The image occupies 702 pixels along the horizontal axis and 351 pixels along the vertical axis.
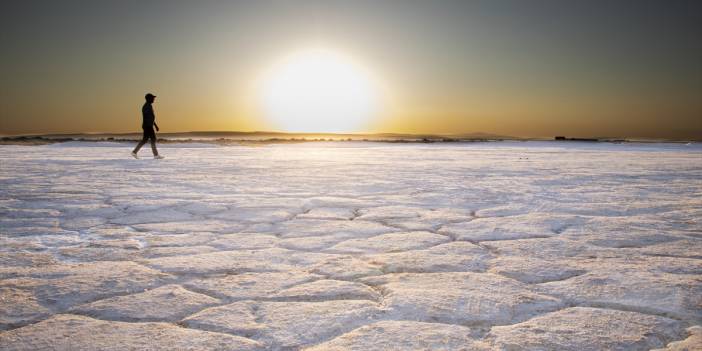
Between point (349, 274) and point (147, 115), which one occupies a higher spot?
point (147, 115)

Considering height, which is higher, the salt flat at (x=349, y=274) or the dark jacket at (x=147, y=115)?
the dark jacket at (x=147, y=115)

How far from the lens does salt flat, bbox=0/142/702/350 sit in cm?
146

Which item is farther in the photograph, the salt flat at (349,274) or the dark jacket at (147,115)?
the dark jacket at (147,115)

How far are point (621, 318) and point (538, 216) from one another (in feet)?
6.59

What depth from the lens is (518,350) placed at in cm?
135

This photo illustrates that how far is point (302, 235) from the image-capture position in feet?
9.48

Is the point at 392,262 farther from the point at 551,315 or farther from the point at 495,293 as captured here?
the point at 551,315

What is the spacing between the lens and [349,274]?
2.06 meters

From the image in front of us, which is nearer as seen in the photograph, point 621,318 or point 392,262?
point 621,318

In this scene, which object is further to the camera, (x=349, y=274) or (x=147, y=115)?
(x=147, y=115)

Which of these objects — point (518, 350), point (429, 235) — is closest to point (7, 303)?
point (518, 350)

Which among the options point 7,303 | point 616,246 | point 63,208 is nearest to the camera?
point 7,303

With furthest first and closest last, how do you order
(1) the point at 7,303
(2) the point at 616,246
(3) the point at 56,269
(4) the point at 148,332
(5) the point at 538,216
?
(5) the point at 538,216 < (2) the point at 616,246 < (3) the point at 56,269 < (1) the point at 7,303 < (4) the point at 148,332

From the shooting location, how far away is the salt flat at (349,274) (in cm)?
146
